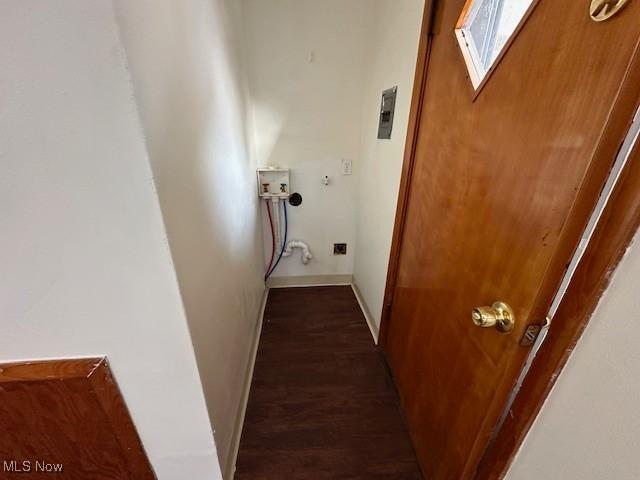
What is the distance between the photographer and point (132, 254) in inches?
23.1

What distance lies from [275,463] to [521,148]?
4.90 feet

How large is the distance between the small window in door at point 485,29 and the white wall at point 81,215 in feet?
2.98

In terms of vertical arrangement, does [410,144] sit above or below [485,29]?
below

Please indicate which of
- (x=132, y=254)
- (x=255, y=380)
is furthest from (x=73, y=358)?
(x=255, y=380)

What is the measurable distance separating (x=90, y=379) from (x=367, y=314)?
1619 millimetres

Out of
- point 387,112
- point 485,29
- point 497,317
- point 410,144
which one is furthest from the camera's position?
point 387,112

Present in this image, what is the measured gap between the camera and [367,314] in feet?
6.43

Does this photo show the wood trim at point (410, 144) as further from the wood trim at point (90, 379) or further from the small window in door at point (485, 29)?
the wood trim at point (90, 379)

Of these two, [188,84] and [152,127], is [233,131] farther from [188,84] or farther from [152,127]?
[152,127]

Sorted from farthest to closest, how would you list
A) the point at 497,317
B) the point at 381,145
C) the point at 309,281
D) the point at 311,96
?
the point at 309,281
the point at 311,96
the point at 381,145
the point at 497,317

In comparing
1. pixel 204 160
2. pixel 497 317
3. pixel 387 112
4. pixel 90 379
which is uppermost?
pixel 387 112

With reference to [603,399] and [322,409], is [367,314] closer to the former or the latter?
[322,409]

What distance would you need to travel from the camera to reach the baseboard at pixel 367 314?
1772 mm

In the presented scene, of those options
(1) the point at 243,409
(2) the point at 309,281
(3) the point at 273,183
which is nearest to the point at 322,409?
(1) the point at 243,409
